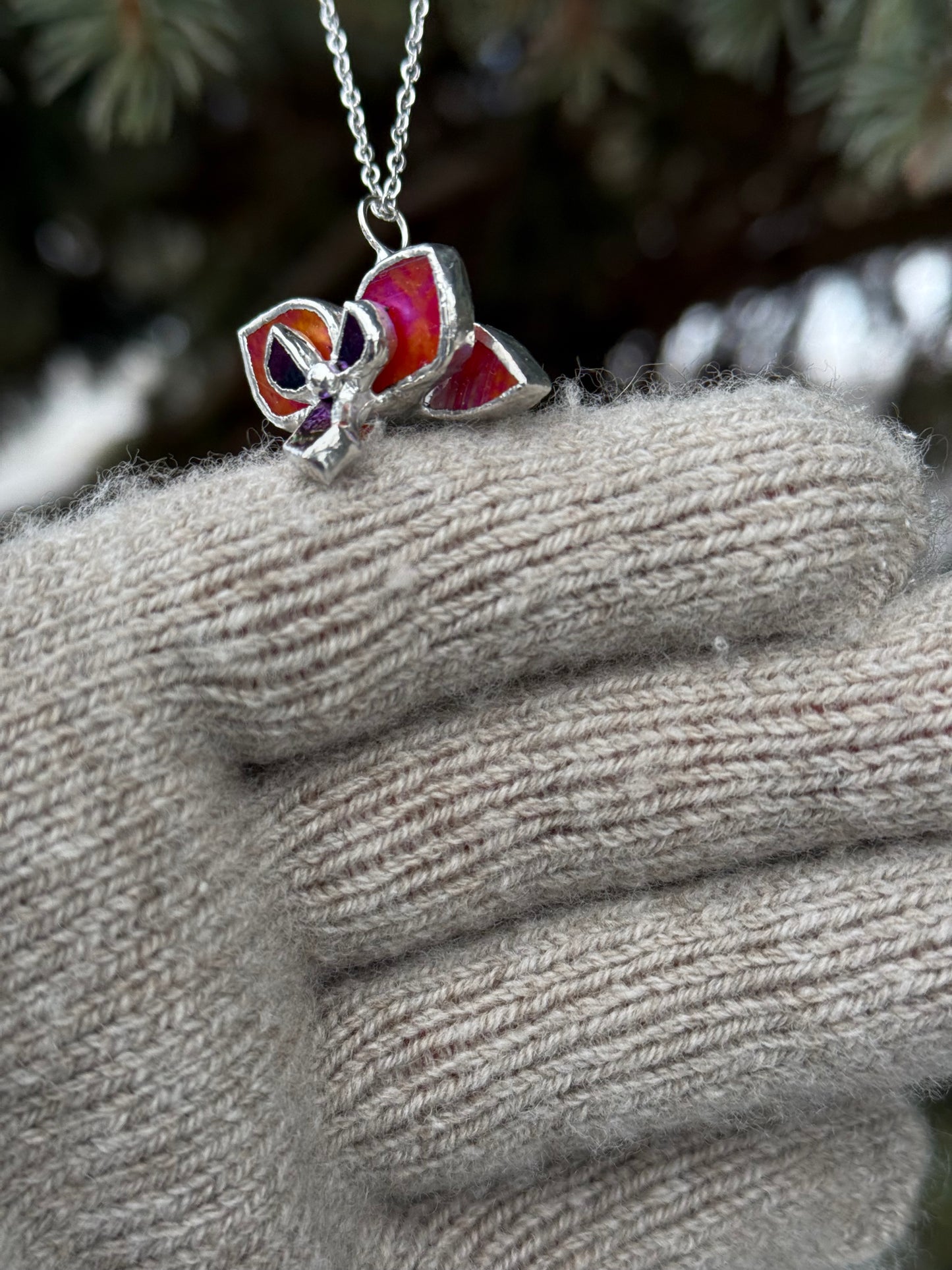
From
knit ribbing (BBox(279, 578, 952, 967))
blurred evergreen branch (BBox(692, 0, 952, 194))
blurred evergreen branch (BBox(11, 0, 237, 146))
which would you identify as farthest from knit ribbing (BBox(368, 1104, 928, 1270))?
blurred evergreen branch (BBox(11, 0, 237, 146))

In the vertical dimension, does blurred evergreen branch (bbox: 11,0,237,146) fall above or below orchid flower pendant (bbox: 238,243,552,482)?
above

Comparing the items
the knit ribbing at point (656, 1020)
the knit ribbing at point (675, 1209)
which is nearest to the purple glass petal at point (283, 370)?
the knit ribbing at point (656, 1020)

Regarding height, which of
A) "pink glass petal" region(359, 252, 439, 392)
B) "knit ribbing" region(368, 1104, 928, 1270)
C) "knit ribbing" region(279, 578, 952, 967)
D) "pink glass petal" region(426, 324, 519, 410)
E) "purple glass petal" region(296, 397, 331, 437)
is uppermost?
"pink glass petal" region(359, 252, 439, 392)

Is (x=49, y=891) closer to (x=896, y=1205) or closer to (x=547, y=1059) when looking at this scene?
(x=547, y=1059)

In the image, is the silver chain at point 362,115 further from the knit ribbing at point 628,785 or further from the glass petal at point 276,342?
the knit ribbing at point 628,785

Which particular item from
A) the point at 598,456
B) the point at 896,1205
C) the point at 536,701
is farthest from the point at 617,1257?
the point at 598,456

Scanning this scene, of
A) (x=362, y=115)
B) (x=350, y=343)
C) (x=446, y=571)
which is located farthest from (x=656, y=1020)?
Result: (x=362, y=115)

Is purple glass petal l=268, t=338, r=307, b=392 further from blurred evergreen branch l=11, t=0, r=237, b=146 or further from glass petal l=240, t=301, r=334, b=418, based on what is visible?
blurred evergreen branch l=11, t=0, r=237, b=146
